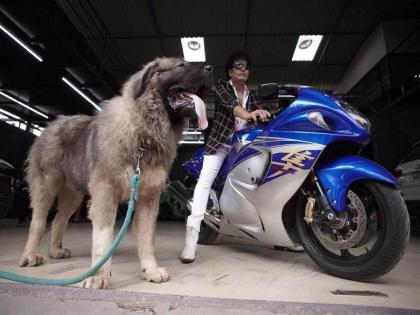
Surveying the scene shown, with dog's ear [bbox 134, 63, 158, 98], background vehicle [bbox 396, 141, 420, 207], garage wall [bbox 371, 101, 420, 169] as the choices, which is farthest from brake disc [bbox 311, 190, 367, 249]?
garage wall [bbox 371, 101, 420, 169]

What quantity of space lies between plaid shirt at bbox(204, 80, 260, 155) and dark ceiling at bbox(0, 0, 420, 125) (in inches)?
157

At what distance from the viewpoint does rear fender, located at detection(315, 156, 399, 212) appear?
5.86ft

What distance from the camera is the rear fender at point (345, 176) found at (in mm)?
1786

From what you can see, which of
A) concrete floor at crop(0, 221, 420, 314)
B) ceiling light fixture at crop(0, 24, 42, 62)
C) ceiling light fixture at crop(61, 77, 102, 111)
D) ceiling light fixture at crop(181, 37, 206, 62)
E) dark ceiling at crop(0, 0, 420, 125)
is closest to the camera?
concrete floor at crop(0, 221, 420, 314)

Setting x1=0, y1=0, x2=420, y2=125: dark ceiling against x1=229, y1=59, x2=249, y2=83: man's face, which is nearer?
x1=229, y1=59, x2=249, y2=83: man's face

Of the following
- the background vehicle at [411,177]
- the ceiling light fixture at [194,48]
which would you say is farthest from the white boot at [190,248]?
the ceiling light fixture at [194,48]

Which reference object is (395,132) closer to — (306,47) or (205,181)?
(306,47)

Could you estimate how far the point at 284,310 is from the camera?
1186 millimetres

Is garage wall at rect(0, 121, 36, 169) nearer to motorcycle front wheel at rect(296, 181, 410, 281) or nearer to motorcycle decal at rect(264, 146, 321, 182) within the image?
motorcycle decal at rect(264, 146, 321, 182)

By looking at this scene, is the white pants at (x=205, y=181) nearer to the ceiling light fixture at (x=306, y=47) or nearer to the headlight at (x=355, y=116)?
the headlight at (x=355, y=116)

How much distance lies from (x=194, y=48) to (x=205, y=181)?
5.73 metres

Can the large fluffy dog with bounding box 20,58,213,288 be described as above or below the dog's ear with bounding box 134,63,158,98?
below

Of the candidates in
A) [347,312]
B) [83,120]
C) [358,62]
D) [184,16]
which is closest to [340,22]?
[358,62]

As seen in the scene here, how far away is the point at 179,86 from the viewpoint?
1938 mm
